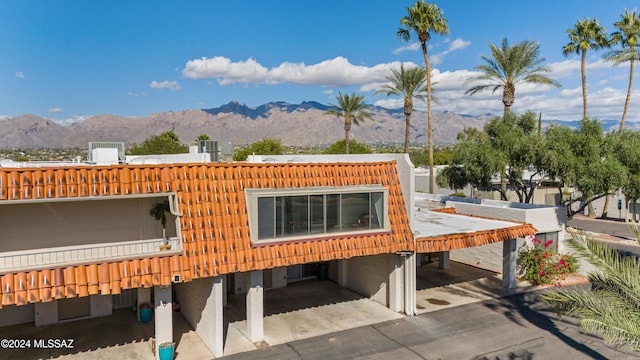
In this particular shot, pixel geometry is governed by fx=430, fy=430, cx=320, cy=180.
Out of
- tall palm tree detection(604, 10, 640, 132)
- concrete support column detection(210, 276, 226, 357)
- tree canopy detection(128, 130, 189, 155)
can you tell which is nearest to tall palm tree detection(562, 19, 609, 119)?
tall palm tree detection(604, 10, 640, 132)

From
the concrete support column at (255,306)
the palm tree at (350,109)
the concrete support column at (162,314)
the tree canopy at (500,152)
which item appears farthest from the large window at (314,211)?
the palm tree at (350,109)

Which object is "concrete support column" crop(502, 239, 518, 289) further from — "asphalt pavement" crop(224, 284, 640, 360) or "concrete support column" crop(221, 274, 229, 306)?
"concrete support column" crop(221, 274, 229, 306)

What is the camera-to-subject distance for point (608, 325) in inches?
358

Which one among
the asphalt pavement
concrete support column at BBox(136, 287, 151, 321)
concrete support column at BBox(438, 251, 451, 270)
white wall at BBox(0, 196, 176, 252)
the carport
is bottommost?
the asphalt pavement

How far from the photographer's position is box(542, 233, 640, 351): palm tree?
9.25m

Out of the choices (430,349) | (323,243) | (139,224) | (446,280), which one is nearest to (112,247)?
(139,224)

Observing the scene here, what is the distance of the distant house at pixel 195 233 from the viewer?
12391 millimetres

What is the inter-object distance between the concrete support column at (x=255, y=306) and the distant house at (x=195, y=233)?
0.04m

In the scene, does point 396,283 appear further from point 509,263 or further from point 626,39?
point 626,39

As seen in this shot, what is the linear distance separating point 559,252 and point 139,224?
915 inches

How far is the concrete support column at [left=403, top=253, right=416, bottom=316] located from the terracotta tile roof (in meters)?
0.79

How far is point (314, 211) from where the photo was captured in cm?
1605

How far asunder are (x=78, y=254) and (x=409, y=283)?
1249 cm

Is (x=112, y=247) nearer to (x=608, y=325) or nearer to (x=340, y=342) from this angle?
(x=340, y=342)
